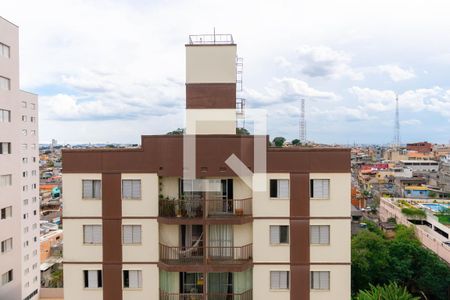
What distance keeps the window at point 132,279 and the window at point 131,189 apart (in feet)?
10.2

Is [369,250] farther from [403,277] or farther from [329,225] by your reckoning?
[329,225]

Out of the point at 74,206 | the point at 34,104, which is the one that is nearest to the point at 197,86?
the point at 74,206

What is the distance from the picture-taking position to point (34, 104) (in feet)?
152

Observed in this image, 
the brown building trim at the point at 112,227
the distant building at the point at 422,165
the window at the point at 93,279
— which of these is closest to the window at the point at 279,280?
the brown building trim at the point at 112,227

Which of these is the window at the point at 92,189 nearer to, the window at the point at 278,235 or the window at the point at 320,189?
the window at the point at 278,235

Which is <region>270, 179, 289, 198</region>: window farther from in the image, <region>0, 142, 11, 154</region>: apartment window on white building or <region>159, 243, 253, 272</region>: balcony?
<region>0, 142, 11, 154</region>: apartment window on white building

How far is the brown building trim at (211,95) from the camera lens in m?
15.3

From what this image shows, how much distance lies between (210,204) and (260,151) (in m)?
3.03

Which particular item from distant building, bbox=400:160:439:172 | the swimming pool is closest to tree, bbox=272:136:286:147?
the swimming pool

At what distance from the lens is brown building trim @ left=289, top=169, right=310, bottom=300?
14.3m

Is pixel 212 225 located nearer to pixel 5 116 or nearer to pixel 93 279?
pixel 93 279

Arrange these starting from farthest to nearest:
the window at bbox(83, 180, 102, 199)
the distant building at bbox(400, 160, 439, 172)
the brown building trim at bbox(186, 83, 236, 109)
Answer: the distant building at bbox(400, 160, 439, 172) < the brown building trim at bbox(186, 83, 236, 109) < the window at bbox(83, 180, 102, 199)

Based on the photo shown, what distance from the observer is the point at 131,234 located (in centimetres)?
1448

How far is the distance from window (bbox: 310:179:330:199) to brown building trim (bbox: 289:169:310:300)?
0.31m
